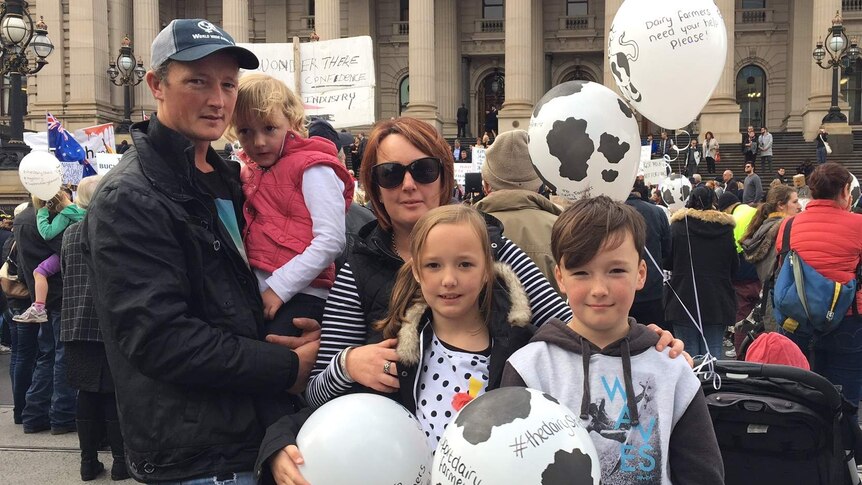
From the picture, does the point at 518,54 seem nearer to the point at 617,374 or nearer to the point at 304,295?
the point at 304,295

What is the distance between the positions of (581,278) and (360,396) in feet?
2.45

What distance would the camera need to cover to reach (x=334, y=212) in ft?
10.2

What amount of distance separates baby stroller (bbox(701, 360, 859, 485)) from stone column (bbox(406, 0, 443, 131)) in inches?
1285

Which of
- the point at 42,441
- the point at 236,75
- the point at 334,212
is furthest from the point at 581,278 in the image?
the point at 42,441

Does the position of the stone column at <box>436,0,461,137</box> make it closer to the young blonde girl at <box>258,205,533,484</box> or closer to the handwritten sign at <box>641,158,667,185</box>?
the handwritten sign at <box>641,158,667,185</box>

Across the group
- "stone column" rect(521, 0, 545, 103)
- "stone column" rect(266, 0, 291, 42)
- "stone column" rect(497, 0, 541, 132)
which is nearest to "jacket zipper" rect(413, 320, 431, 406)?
"stone column" rect(497, 0, 541, 132)

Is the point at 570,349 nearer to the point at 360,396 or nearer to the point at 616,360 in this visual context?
the point at 616,360

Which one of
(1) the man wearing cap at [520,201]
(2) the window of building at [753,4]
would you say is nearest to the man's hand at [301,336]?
(1) the man wearing cap at [520,201]

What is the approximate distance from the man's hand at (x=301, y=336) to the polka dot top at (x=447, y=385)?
1.71 ft

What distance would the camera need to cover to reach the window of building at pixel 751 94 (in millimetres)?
38938

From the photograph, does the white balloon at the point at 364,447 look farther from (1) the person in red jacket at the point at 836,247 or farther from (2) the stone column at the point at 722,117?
(2) the stone column at the point at 722,117

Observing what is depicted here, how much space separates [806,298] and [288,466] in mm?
5073

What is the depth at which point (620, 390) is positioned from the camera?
7.46ft

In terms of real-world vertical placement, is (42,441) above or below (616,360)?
below
